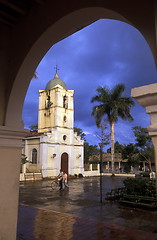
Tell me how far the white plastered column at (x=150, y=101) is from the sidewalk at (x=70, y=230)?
4.34 meters

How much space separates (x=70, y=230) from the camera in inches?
225

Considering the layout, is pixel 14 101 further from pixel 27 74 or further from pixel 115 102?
pixel 115 102

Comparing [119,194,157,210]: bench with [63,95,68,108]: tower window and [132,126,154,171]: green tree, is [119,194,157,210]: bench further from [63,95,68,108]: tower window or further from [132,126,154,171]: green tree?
[63,95,68,108]: tower window

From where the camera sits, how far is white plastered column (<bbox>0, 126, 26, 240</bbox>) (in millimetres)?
3547

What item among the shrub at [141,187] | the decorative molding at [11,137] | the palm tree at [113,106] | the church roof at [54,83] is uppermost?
the church roof at [54,83]

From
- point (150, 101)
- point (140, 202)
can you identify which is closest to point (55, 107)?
point (140, 202)

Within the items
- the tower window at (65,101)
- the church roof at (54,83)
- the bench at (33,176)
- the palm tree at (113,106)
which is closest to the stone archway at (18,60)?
the bench at (33,176)

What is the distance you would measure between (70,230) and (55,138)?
21.7 m

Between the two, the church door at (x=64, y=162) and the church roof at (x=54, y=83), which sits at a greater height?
the church roof at (x=54, y=83)

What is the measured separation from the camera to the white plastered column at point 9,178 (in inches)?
140

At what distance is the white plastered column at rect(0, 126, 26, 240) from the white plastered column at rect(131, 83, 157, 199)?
8.43 feet

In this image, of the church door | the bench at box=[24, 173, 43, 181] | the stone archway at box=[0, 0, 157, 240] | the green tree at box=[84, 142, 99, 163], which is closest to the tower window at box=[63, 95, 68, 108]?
the church door

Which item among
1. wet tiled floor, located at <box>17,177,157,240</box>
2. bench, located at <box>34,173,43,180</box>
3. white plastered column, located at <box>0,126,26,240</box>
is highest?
white plastered column, located at <box>0,126,26,240</box>

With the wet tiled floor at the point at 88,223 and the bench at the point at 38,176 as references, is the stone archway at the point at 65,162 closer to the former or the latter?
the bench at the point at 38,176
